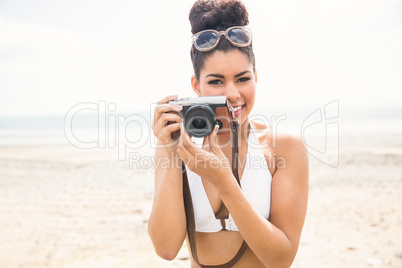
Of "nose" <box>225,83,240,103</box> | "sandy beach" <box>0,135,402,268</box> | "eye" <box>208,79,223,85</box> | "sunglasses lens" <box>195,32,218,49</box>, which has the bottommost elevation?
"sandy beach" <box>0,135,402,268</box>

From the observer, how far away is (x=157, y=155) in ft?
6.52

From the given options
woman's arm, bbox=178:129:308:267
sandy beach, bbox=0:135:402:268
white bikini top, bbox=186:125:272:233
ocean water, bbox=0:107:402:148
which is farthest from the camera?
ocean water, bbox=0:107:402:148

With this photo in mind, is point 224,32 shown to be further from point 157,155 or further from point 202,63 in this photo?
point 157,155

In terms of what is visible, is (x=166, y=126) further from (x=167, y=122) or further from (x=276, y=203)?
(x=276, y=203)

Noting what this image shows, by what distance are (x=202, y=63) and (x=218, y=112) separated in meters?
0.39

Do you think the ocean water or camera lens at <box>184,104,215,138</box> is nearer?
camera lens at <box>184,104,215,138</box>

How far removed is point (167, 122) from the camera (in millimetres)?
1826

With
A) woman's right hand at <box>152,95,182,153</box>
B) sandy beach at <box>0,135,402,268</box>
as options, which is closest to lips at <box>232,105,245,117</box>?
woman's right hand at <box>152,95,182,153</box>

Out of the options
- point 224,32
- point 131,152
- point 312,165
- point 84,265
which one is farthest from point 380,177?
point 131,152

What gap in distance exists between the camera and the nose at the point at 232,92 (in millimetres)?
1858

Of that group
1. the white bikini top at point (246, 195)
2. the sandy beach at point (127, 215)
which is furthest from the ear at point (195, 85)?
the sandy beach at point (127, 215)

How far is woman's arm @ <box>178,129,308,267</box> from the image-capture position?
5.44 feet

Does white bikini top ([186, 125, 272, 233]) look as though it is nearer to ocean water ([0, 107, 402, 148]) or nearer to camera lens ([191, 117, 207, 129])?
camera lens ([191, 117, 207, 129])

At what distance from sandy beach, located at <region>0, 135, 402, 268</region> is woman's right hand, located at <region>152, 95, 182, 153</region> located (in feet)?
9.10
